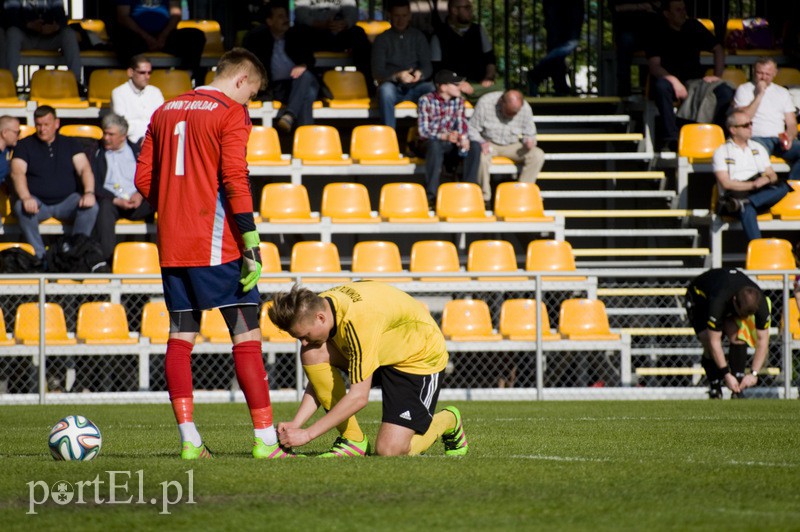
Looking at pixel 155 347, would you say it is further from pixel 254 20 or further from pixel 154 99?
pixel 254 20

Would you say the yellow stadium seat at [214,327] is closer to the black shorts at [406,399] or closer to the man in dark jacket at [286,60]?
the man in dark jacket at [286,60]

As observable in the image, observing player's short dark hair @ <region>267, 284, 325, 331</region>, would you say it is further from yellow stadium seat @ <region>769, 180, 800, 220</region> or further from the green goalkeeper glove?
yellow stadium seat @ <region>769, 180, 800, 220</region>

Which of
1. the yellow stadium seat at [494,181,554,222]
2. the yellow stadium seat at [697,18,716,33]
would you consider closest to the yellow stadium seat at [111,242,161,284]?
the yellow stadium seat at [494,181,554,222]

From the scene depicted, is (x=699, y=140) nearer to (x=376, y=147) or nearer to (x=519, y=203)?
(x=519, y=203)

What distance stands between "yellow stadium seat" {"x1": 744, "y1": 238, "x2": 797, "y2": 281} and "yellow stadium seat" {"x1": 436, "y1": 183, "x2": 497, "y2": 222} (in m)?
3.02

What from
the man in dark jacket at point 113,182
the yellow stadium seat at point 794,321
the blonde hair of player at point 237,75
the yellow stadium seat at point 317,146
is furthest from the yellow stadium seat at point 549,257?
the blonde hair of player at point 237,75

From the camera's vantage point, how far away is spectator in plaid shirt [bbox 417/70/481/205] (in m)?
14.4

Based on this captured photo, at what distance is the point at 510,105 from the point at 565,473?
32.8 feet

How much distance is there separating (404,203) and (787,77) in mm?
6464

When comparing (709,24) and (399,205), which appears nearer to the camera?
(399,205)

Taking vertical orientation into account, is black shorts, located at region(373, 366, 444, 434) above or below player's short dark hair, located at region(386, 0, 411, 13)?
below

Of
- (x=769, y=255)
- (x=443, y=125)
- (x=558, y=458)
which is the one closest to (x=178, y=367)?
(x=558, y=458)

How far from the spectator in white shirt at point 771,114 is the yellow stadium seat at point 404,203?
4.44 meters

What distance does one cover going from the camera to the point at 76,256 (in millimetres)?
12625
